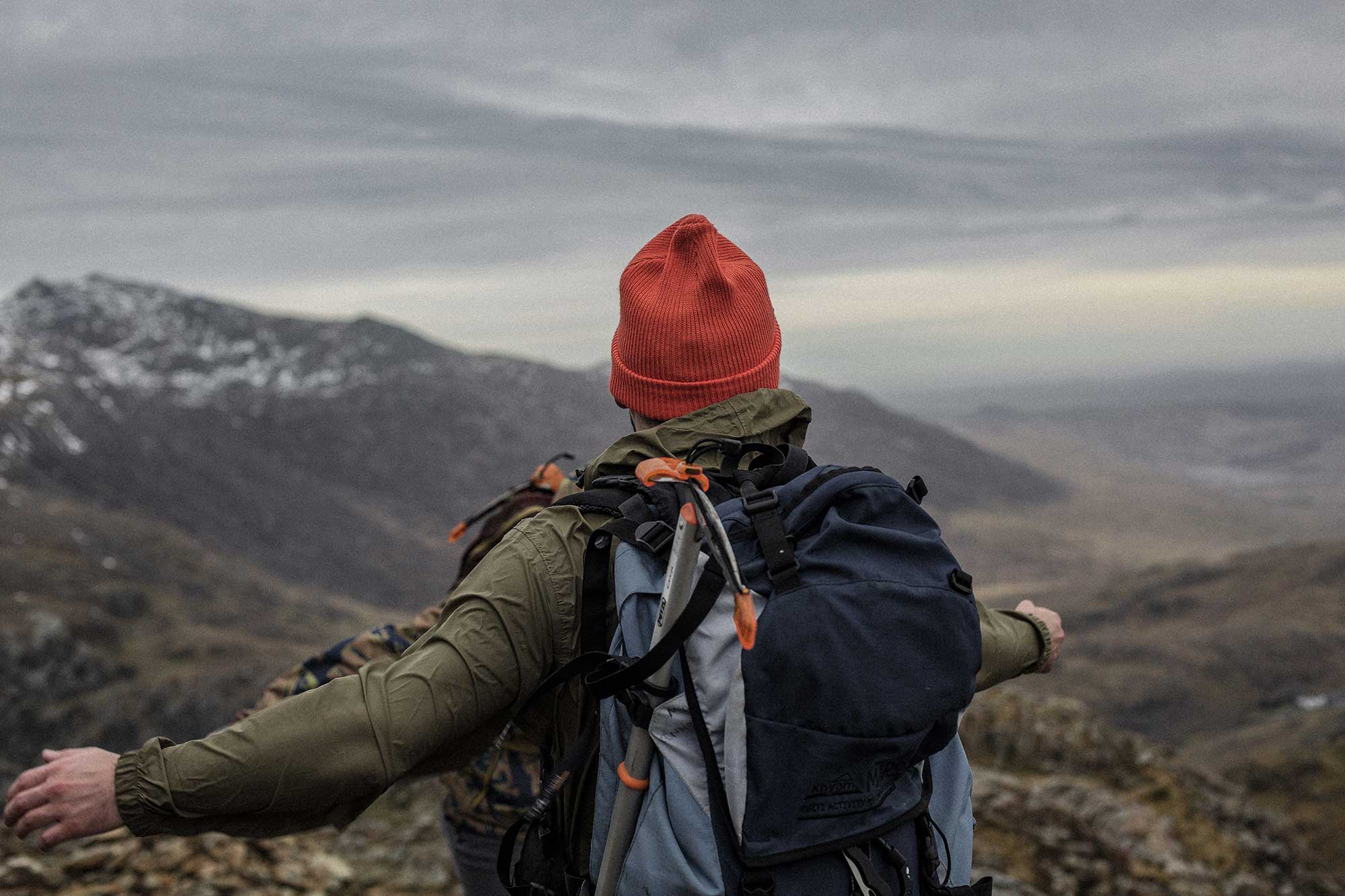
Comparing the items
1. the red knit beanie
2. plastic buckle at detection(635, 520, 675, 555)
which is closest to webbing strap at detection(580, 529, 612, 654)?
plastic buckle at detection(635, 520, 675, 555)

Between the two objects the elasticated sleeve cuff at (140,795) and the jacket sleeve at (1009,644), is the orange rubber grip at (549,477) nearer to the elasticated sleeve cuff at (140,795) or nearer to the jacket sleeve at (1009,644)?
the jacket sleeve at (1009,644)

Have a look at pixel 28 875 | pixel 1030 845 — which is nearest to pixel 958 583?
pixel 28 875

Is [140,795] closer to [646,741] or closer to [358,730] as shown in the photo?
[358,730]

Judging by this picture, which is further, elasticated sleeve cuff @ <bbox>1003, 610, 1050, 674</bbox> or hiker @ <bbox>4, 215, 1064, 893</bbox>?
elasticated sleeve cuff @ <bbox>1003, 610, 1050, 674</bbox>

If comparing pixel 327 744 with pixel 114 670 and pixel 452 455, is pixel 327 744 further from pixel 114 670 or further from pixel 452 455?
pixel 452 455

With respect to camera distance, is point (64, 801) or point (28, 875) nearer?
point (64, 801)

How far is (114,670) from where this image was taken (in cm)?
5534

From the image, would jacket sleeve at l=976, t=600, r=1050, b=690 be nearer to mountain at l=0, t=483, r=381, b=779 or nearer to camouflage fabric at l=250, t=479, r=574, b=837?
camouflage fabric at l=250, t=479, r=574, b=837

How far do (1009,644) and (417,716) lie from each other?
1967 millimetres

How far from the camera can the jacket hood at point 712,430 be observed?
321 cm

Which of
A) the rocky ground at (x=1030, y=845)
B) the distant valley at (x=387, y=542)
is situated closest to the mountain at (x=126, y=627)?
the distant valley at (x=387, y=542)

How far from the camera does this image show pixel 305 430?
138 metres

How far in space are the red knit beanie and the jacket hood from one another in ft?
0.32

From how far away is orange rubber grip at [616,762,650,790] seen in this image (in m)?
2.83
